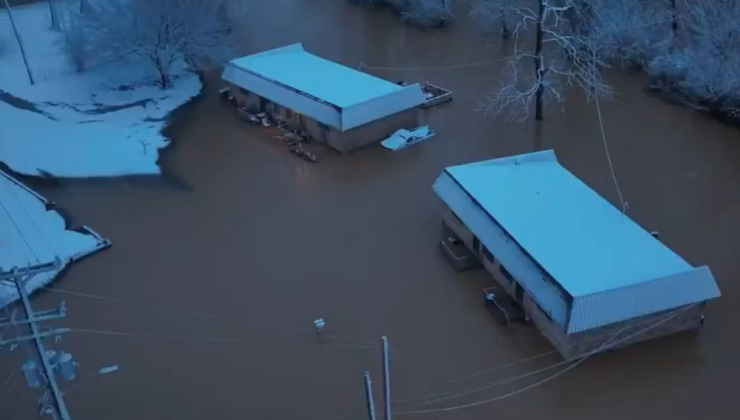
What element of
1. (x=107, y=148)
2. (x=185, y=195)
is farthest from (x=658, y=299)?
(x=107, y=148)

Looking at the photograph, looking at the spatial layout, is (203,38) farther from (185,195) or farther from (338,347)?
(338,347)

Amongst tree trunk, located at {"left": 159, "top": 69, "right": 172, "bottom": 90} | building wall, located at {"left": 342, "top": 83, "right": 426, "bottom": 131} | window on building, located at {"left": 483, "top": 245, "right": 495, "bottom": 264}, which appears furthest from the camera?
tree trunk, located at {"left": 159, "top": 69, "right": 172, "bottom": 90}

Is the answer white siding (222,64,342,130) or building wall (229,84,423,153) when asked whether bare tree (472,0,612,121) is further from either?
white siding (222,64,342,130)

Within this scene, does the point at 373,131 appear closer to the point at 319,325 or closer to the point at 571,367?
the point at 319,325

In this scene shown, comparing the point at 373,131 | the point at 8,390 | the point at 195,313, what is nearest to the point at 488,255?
the point at 195,313

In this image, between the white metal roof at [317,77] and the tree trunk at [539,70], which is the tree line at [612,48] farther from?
the white metal roof at [317,77]

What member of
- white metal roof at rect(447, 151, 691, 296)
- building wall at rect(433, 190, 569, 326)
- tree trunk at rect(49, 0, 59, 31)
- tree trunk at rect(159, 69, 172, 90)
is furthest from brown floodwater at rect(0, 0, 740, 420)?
tree trunk at rect(49, 0, 59, 31)
